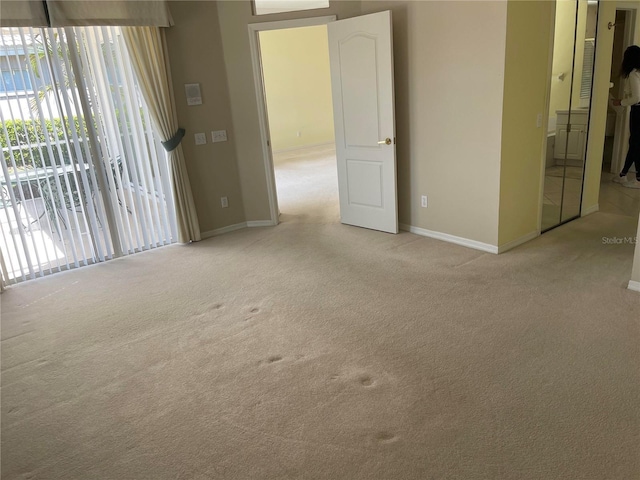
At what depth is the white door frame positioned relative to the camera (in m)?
4.94

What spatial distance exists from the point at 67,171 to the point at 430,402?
3.84 meters

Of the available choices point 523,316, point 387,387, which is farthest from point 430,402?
point 523,316

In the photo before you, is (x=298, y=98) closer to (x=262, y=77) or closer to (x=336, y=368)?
A: (x=262, y=77)

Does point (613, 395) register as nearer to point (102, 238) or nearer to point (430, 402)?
point (430, 402)

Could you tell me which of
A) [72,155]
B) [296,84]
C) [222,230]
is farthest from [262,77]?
[296,84]

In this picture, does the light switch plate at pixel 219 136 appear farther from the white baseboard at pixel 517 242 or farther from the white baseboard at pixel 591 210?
the white baseboard at pixel 591 210

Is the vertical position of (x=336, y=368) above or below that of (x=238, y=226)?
below

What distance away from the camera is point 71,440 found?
7.91ft

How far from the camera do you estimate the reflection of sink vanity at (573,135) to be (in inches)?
183

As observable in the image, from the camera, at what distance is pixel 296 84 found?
11.1m

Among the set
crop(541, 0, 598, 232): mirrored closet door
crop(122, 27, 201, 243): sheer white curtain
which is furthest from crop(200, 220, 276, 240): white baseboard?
crop(541, 0, 598, 232): mirrored closet door

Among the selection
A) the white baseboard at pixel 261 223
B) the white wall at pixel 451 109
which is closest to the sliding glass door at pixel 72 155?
the white baseboard at pixel 261 223

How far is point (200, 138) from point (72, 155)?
1.29 metres

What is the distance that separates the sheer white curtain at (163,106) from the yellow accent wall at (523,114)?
3161mm
